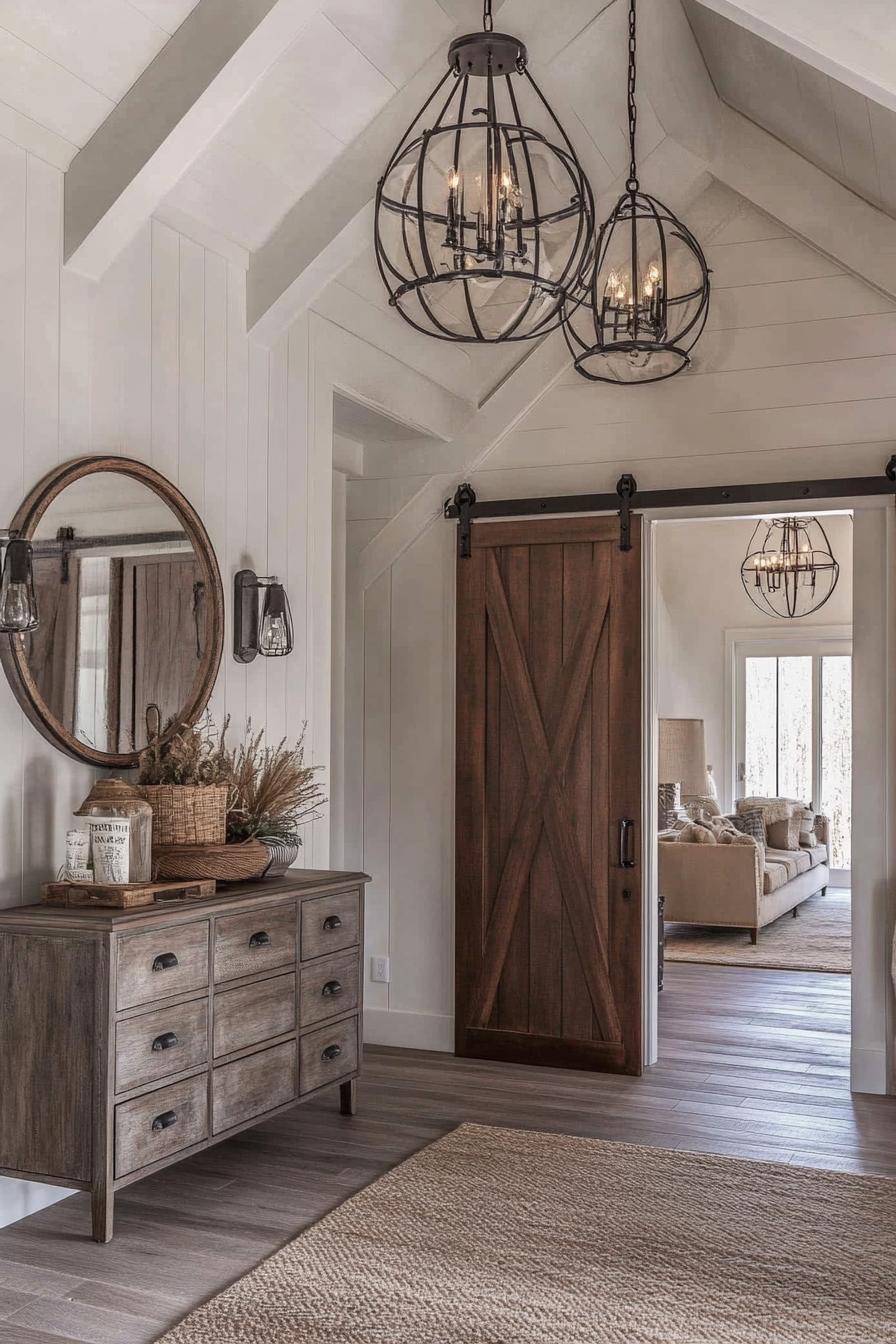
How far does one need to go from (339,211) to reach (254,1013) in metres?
2.63

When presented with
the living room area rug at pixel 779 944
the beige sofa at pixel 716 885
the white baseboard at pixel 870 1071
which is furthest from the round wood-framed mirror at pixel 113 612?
the beige sofa at pixel 716 885

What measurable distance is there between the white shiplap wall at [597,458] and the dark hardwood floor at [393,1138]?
0.66 m

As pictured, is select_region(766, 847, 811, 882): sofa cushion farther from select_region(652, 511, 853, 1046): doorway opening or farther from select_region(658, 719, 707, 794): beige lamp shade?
select_region(658, 719, 707, 794): beige lamp shade

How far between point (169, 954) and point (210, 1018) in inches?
11.1

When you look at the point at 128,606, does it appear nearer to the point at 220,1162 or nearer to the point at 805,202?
the point at 220,1162

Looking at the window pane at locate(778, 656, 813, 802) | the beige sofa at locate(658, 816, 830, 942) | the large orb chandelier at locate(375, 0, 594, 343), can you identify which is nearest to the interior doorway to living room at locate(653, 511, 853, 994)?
the window pane at locate(778, 656, 813, 802)

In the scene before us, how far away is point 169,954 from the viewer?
3.20 metres

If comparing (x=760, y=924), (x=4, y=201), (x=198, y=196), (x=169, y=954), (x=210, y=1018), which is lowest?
(x=760, y=924)

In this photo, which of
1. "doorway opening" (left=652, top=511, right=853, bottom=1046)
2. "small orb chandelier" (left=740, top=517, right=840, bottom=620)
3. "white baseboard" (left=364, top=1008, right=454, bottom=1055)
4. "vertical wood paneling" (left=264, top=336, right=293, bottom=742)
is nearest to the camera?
"vertical wood paneling" (left=264, top=336, right=293, bottom=742)

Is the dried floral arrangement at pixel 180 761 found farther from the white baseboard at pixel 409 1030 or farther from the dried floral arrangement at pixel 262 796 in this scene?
the white baseboard at pixel 409 1030

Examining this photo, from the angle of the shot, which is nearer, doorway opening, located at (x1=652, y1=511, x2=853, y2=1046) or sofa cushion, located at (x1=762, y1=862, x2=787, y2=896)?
sofa cushion, located at (x1=762, y1=862, x2=787, y2=896)

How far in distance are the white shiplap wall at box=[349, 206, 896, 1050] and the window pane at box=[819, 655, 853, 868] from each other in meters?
6.80

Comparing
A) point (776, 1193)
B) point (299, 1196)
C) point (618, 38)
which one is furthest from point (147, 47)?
point (776, 1193)

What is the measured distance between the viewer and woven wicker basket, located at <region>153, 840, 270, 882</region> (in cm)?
349
